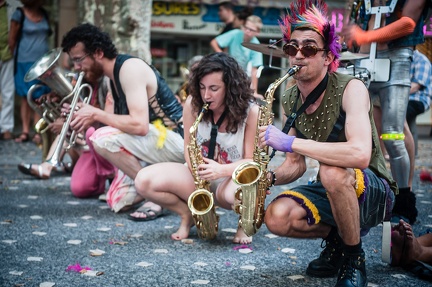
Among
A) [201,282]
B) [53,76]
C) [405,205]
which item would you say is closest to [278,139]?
[201,282]

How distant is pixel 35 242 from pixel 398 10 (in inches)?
117

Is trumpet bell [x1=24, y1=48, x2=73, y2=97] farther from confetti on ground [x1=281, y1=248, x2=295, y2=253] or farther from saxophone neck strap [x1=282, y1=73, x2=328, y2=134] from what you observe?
saxophone neck strap [x1=282, y1=73, x2=328, y2=134]

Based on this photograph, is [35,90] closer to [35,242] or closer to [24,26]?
[35,242]

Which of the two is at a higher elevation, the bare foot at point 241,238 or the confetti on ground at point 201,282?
the confetti on ground at point 201,282

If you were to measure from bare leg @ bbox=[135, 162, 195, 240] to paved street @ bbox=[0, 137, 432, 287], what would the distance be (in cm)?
13

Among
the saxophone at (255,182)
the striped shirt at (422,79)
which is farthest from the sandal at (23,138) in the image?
the saxophone at (255,182)

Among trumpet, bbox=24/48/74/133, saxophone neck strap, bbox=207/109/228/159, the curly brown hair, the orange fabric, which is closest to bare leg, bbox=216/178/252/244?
saxophone neck strap, bbox=207/109/228/159

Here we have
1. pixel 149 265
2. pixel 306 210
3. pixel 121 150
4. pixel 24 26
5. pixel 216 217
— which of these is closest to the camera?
Result: pixel 306 210

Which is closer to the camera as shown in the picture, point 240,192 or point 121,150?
point 240,192

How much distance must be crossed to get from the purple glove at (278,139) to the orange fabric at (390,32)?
1712mm

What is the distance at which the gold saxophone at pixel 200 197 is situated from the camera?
3996mm

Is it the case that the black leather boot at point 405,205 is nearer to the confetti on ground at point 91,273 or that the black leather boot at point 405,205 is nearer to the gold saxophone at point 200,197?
the gold saxophone at point 200,197

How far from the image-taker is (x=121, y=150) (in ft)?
16.1

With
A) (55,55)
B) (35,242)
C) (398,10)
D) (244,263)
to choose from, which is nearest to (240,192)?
(244,263)
